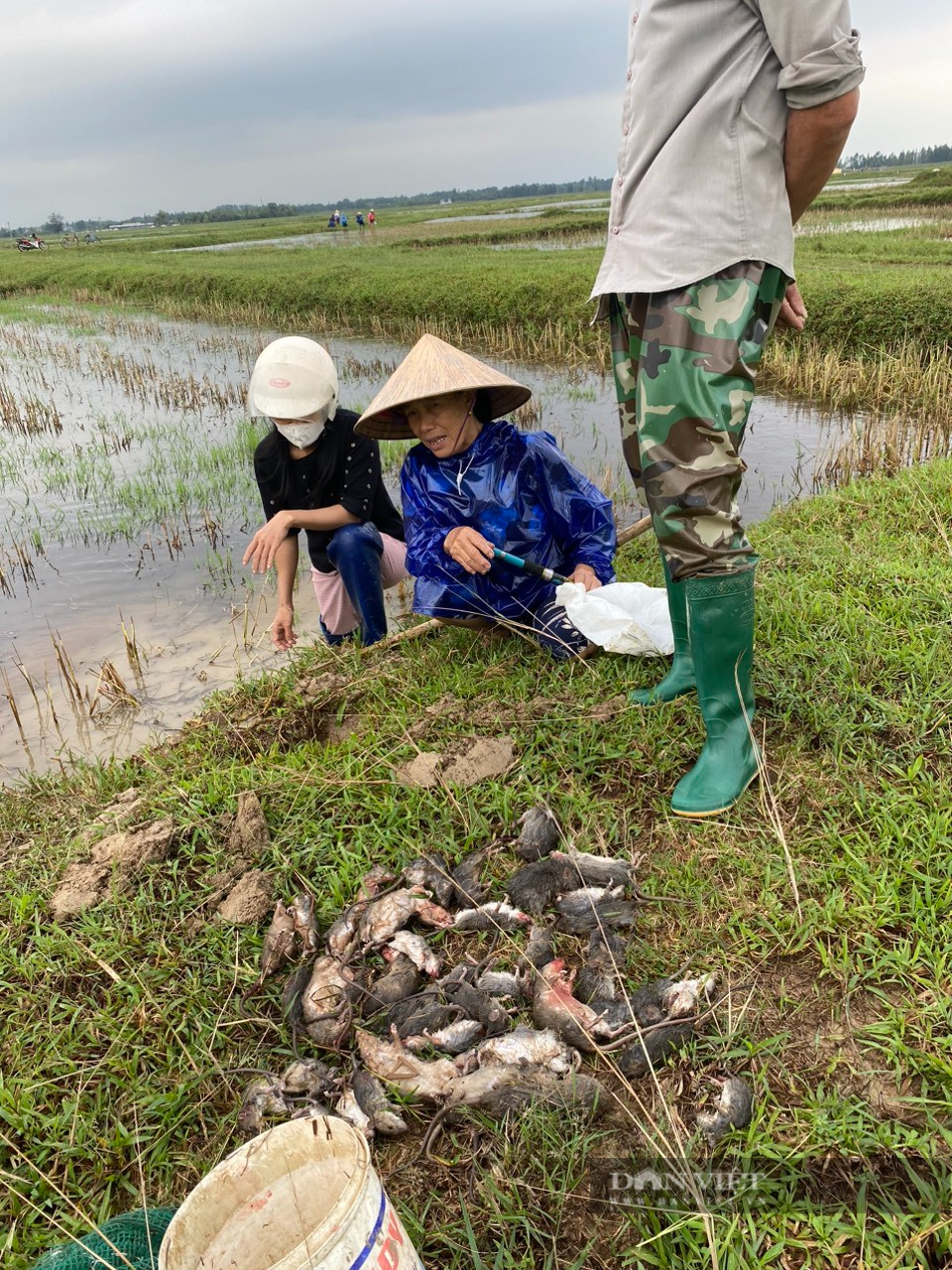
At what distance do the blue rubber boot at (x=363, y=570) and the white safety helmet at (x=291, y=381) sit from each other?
0.56 metres

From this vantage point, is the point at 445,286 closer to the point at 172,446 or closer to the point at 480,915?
the point at 172,446

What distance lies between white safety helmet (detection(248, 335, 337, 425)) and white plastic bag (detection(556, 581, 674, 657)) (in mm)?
1300

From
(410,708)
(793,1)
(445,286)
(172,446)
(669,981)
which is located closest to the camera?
(793,1)

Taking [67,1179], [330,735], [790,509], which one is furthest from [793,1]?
[790,509]

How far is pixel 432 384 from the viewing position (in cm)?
280

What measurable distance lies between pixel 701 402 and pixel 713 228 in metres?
0.40

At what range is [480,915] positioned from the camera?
1994 millimetres

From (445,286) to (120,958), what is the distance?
14.1m

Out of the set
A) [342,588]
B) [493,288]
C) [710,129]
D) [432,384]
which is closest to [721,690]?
[710,129]

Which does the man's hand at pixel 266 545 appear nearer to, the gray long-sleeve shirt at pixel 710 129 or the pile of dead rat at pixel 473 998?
the pile of dead rat at pixel 473 998

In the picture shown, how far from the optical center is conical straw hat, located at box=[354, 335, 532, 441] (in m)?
2.80

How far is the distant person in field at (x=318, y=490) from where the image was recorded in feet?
10.5

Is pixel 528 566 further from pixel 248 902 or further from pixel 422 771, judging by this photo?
pixel 248 902

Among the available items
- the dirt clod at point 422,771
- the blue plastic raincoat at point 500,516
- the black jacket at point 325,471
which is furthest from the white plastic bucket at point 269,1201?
the black jacket at point 325,471
